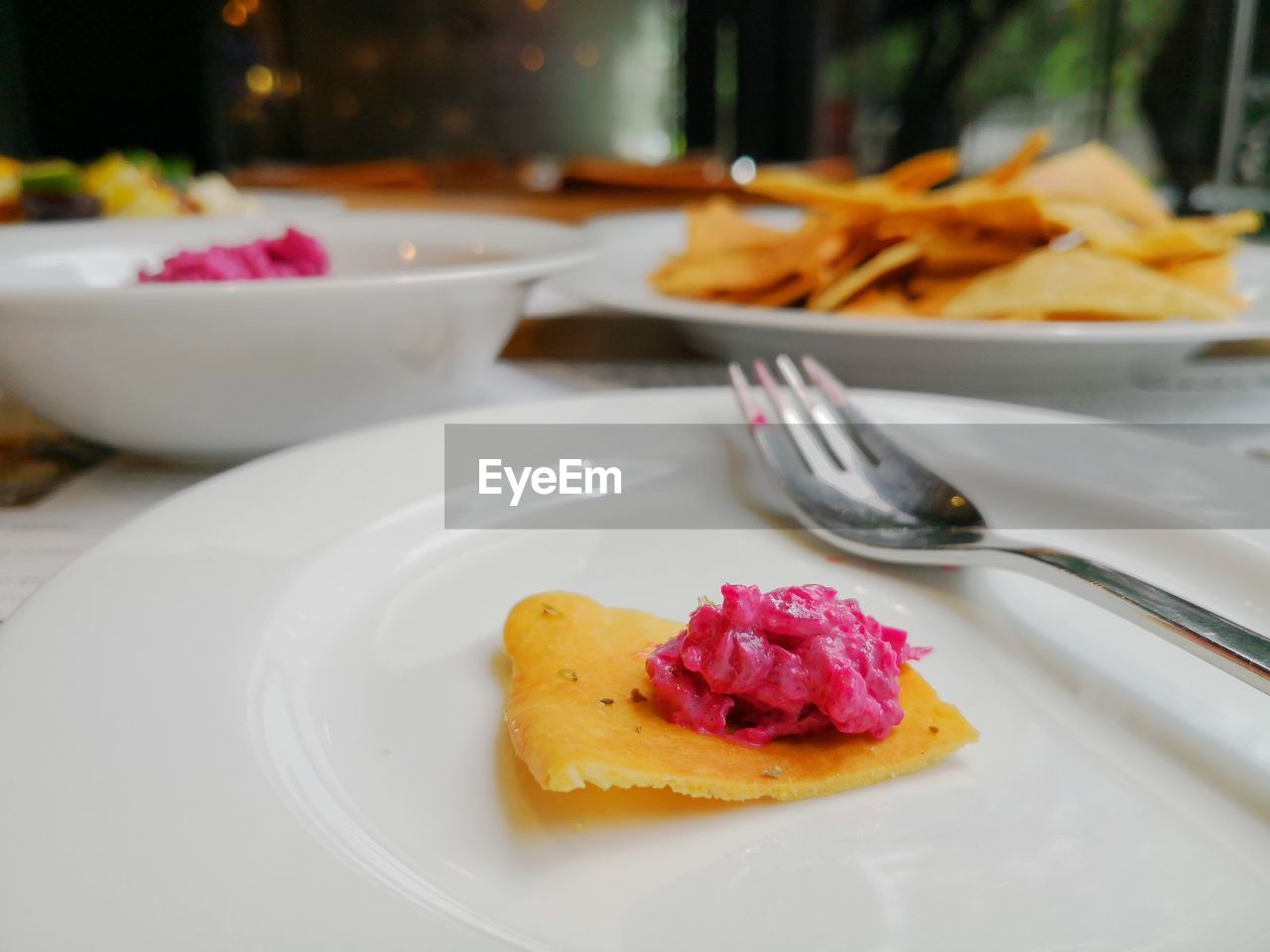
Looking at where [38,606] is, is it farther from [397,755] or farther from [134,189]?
[134,189]

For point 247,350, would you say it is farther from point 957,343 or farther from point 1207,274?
point 1207,274

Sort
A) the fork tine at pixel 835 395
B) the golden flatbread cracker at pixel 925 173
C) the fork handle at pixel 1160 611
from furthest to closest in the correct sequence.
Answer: the golden flatbread cracker at pixel 925 173 → the fork tine at pixel 835 395 → the fork handle at pixel 1160 611

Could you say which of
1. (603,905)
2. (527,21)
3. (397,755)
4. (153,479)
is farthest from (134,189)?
(527,21)

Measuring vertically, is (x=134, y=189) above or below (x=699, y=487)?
above

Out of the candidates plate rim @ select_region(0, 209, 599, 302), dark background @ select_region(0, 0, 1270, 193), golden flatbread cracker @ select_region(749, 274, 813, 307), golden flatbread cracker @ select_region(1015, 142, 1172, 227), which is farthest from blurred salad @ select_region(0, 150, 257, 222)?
dark background @ select_region(0, 0, 1270, 193)

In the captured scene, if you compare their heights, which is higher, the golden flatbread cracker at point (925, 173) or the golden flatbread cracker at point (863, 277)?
the golden flatbread cracker at point (925, 173)

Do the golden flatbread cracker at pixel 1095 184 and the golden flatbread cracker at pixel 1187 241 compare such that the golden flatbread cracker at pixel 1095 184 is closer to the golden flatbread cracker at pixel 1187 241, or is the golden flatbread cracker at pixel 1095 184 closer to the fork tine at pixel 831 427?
the golden flatbread cracker at pixel 1187 241

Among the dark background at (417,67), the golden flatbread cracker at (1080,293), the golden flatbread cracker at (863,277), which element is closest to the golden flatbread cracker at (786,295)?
the golden flatbread cracker at (863,277)
